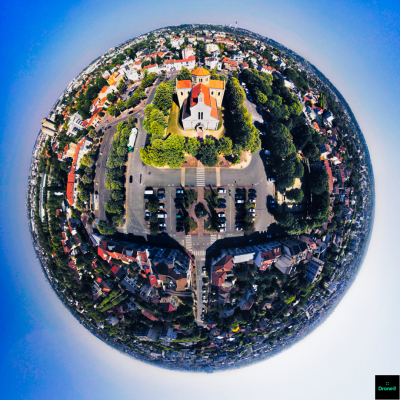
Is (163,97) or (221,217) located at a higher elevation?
(163,97)

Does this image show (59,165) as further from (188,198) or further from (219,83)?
(219,83)

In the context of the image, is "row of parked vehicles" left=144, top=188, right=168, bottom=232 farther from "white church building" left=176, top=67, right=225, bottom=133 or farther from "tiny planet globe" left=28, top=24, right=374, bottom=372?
"white church building" left=176, top=67, right=225, bottom=133

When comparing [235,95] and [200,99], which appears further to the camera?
[235,95]

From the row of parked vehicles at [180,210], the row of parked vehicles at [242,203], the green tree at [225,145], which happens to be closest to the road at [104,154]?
the row of parked vehicles at [180,210]

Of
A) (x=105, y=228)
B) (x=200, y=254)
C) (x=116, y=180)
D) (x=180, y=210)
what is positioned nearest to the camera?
(x=105, y=228)

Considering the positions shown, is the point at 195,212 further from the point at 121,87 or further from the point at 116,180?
the point at 121,87

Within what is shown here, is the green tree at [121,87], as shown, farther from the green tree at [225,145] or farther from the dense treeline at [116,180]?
the green tree at [225,145]

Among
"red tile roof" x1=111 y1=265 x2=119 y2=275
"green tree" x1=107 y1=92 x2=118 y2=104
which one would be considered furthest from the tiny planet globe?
"green tree" x1=107 y1=92 x2=118 y2=104

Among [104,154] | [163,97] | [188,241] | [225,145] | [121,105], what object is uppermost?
[121,105]

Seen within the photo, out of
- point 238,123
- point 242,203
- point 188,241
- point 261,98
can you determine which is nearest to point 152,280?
point 188,241

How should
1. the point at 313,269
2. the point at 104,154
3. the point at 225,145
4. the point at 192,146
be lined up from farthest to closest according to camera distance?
the point at 313,269 → the point at 104,154 → the point at 225,145 → the point at 192,146

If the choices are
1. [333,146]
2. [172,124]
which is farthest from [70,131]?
[333,146]
